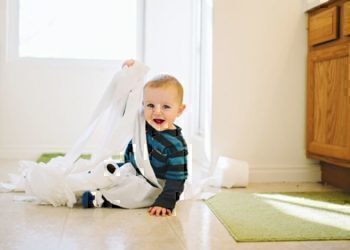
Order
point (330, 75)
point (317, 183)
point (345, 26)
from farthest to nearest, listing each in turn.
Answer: point (317, 183) → point (330, 75) → point (345, 26)

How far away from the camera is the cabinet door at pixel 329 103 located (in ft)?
7.45

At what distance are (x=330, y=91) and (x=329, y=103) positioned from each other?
0.06 meters

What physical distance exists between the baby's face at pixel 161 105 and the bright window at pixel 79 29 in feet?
6.99

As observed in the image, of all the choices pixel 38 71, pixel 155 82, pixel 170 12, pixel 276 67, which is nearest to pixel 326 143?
pixel 276 67

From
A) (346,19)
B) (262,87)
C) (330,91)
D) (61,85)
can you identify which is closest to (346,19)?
(346,19)

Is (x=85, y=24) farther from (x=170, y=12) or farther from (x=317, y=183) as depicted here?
(x=317, y=183)

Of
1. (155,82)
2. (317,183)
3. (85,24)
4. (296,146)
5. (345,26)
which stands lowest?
(317,183)

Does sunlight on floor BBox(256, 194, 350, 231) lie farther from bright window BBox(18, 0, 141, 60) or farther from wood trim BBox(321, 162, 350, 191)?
bright window BBox(18, 0, 141, 60)

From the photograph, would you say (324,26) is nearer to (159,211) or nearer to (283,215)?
(283,215)

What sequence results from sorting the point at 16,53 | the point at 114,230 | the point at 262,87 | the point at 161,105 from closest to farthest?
the point at 114,230 < the point at 161,105 < the point at 262,87 < the point at 16,53

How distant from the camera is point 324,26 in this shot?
2.39 m

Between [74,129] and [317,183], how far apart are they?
1881mm

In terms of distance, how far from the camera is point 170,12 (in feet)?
12.6

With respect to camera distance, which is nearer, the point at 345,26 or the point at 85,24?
the point at 345,26
